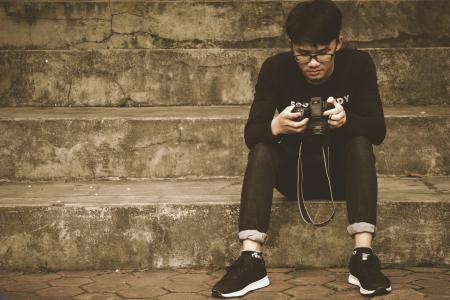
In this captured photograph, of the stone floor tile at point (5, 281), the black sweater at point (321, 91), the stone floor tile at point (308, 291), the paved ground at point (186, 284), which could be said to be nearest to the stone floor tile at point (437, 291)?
the paved ground at point (186, 284)

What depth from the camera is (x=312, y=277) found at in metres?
2.85

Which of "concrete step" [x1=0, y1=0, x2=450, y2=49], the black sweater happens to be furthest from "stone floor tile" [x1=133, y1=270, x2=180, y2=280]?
"concrete step" [x1=0, y1=0, x2=450, y2=49]

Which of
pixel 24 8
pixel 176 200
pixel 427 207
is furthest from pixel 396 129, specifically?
pixel 24 8

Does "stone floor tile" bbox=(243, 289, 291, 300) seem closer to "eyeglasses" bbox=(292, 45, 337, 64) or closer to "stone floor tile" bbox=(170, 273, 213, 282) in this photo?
"stone floor tile" bbox=(170, 273, 213, 282)

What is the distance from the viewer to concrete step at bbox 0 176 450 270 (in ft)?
9.66

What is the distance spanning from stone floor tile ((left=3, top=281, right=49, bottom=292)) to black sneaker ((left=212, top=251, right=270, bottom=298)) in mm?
768

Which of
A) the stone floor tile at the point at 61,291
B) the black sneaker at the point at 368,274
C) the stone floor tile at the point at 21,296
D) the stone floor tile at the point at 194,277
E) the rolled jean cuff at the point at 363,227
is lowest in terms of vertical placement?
the stone floor tile at the point at 21,296

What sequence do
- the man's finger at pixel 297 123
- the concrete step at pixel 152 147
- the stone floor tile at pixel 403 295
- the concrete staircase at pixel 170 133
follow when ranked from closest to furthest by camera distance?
the stone floor tile at pixel 403 295
the man's finger at pixel 297 123
the concrete staircase at pixel 170 133
the concrete step at pixel 152 147

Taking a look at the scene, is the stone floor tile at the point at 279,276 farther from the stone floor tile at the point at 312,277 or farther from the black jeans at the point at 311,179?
the black jeans at the point at 311,179

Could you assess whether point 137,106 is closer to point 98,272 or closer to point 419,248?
point 98,272

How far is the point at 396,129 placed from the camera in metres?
3.46

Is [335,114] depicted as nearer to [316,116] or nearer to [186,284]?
[316,116]

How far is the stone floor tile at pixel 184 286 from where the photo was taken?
2.69 m

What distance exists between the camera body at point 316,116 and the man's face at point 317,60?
0.60 ft
